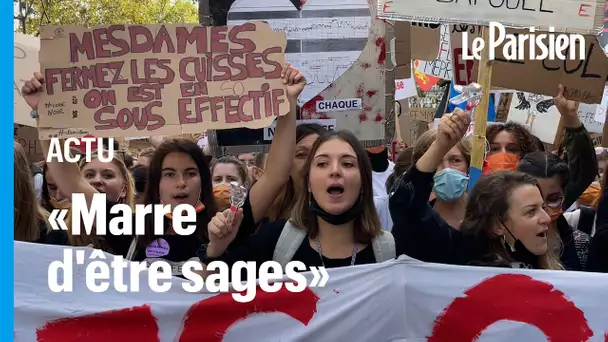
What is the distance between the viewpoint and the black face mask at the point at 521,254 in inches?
134

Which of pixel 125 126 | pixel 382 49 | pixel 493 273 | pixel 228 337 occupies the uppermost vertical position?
pixel 382 49

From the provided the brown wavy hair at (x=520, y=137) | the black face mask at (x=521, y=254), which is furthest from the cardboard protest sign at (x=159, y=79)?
the brown wavy hair at (x=520, y=137)

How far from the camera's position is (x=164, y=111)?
147 inches

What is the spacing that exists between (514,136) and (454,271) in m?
2.18

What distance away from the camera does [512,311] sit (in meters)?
3.28

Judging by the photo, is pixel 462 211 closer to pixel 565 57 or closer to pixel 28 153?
pixel 565 57

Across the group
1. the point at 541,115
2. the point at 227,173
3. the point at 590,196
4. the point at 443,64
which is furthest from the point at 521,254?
the point at 443,64

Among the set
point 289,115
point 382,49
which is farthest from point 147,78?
point 382,49

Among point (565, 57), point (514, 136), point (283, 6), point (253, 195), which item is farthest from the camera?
point (514, 136)

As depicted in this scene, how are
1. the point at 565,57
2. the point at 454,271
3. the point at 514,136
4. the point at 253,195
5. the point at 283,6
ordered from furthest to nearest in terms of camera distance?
the point at 514,136 < the point at 565,57 < the point at 283,6 < the point at 253,195 < the point at 454,271

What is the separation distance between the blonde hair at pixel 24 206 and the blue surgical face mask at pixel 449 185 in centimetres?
182

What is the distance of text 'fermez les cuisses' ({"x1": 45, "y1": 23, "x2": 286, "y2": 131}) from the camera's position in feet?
12.1

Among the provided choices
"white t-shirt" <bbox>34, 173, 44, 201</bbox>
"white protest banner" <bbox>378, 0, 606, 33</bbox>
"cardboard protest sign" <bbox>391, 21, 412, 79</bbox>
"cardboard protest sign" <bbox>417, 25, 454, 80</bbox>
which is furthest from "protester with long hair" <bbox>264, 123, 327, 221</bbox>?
"cardboard protest sign" <bbox>417, 25, 454, 80</bbox>

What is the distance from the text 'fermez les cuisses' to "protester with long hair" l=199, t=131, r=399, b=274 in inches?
15.4
